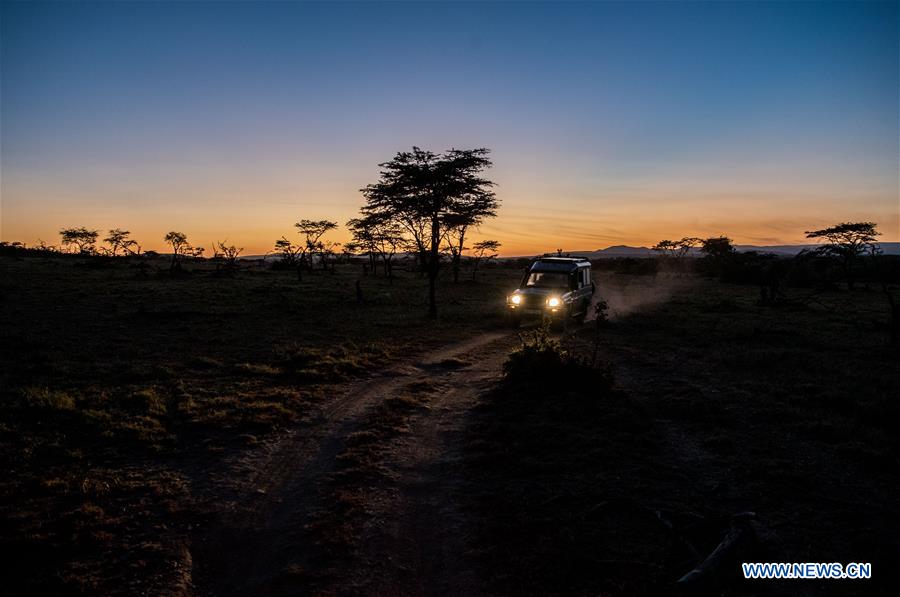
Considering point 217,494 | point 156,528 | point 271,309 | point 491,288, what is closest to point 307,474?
point 217,494

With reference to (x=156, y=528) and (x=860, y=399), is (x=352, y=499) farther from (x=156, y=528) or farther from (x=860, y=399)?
(x=860, y=399)

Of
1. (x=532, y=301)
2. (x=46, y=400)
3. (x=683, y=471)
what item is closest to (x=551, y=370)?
(x=683, y=471)

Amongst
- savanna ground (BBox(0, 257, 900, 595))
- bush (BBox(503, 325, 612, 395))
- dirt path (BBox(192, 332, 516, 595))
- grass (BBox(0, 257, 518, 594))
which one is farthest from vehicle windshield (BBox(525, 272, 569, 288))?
dirt path (BBox(192, 332, 516, 595))

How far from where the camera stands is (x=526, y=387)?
1077cm

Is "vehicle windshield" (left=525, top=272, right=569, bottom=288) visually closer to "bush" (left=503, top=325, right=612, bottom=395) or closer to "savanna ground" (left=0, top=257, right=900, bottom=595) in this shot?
"savanna ground" (left=0, top=257, right=900, bottom=595)

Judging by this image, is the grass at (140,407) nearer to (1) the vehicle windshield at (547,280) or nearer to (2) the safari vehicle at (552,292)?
(2) the safari vehicle at (552,292)

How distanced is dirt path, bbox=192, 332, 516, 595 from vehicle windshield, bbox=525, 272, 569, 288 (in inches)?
397

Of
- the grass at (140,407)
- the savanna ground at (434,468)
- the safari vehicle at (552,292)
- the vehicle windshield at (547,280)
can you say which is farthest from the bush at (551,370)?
the vehicle windshield at (547,280)

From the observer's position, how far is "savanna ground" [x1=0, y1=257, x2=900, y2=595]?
4.68 metres

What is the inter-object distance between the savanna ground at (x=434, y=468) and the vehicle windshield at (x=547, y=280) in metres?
3.81

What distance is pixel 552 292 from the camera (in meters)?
18.3

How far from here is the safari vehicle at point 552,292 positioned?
1808 cm

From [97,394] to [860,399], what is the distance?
50.5 feet

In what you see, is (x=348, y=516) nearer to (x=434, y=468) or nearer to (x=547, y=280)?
(x=434, y=468)
